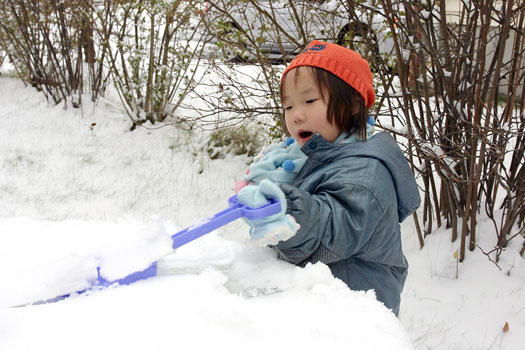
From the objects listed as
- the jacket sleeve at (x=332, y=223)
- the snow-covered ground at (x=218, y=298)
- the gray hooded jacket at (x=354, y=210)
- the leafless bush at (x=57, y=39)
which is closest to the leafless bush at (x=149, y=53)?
the leafless bush at (x=57, y=39)

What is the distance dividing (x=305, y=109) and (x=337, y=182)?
0.28 meters

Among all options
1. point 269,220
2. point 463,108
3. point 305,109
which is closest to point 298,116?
point 305,109

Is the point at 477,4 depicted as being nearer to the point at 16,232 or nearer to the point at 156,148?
the point at 16,232

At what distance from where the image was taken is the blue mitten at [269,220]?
1.00 meters

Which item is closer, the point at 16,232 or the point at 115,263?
the point at 115,263

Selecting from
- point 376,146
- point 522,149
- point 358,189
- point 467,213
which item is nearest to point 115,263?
point 358,189

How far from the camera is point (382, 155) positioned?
1275 millimetres

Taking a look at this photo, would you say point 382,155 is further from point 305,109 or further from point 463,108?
point 463,108

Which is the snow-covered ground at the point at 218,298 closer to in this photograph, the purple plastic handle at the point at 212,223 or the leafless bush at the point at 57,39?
the purple plastic handle at the point at 212,223

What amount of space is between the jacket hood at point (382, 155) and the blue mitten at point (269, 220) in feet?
1.18


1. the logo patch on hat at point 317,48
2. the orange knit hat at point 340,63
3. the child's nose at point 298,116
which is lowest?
the child's nose at point 298,116

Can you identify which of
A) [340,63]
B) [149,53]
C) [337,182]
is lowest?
[337,182]

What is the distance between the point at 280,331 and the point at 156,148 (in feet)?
12.3

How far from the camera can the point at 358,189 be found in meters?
1.17
